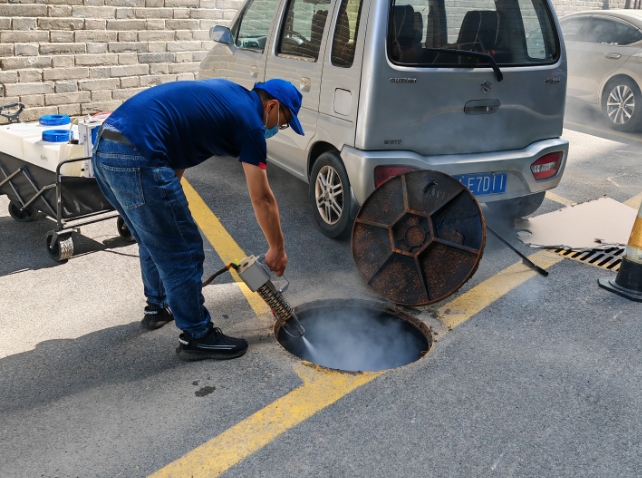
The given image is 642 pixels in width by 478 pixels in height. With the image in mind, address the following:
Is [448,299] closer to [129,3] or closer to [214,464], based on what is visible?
[214,464]

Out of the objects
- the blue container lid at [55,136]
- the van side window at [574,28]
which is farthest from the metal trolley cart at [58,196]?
the van side window at [574,28]

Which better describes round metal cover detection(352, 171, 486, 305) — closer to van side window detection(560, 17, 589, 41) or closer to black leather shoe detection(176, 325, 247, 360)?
black leather shoe detection(176, 325, 247, 360)

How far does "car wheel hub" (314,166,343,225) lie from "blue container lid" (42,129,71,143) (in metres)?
1.91

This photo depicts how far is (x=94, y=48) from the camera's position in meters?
8.49

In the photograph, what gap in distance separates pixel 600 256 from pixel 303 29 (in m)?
2.98

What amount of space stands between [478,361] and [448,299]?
2.70 feet

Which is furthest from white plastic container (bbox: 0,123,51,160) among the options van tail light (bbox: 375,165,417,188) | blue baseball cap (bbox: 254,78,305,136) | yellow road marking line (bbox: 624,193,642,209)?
yellow road marking line (bbox: 624,193,642,209)

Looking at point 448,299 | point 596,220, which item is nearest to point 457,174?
point 448,299

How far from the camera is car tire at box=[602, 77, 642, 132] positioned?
379 inches

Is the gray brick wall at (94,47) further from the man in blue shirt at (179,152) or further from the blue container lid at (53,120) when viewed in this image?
the man in blue shirt at (179,152)

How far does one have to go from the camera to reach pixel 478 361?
12.1ft

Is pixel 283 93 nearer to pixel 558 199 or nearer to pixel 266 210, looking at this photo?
pixel 266 210

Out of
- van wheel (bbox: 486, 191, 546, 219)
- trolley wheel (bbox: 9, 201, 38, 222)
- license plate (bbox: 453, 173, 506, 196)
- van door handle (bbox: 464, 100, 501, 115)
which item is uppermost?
van door handle (bbox: 464, 100, 501, 115)

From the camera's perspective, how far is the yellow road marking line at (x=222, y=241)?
4340 millimetres
